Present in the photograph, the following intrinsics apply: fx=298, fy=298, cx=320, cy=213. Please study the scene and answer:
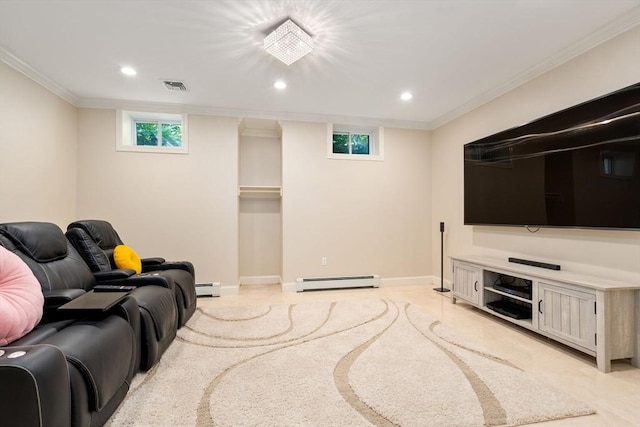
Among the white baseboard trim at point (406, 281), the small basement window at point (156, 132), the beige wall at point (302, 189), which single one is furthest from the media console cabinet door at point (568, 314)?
the small basement window at point (156, 132)

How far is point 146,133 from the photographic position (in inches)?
178

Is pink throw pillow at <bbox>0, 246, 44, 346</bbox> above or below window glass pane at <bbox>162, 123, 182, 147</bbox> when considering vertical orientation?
below

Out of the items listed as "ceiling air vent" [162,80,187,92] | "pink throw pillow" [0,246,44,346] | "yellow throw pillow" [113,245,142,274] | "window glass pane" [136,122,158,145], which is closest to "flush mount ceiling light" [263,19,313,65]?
"ceiling air vent" [162,80,187,92]

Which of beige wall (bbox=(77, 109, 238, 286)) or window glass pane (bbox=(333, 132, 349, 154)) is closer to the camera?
beige wall (bbox=(77, 109, 238, 286))

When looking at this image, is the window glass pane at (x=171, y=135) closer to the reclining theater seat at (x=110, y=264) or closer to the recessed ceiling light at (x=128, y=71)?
the recessed ceiling light at (x=128, y=71)

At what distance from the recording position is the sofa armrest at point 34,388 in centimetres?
102

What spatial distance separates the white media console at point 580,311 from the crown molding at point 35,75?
5.32 metres

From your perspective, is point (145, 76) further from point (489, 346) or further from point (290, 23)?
point (489, 346)

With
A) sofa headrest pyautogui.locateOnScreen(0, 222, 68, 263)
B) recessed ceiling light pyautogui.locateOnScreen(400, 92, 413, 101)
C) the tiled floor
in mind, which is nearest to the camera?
the tiled floor

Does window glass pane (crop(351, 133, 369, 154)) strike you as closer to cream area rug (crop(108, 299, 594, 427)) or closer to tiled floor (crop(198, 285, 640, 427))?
tiled floor (crop(198, 285, 640, 427))

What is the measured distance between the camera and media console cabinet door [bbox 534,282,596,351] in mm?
2281

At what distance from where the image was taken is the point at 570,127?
2703mm

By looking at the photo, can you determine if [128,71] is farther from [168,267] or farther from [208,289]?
[208,289]

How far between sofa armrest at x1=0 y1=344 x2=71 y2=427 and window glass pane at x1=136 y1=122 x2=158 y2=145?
3992mm
